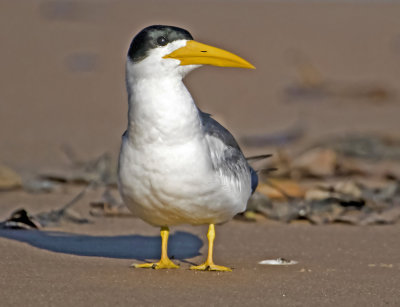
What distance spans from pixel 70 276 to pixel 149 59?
1.14 meters

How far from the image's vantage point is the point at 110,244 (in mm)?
5734

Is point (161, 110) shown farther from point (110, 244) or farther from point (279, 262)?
point (110, 244)

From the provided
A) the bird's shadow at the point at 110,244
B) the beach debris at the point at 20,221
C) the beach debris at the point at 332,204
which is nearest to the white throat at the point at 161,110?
the bird's shadow at the point at 110,244

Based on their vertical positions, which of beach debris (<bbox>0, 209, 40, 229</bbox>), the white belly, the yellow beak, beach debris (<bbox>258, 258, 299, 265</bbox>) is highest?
the yellow beak

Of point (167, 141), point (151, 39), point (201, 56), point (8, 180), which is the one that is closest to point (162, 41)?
point (151, 39)

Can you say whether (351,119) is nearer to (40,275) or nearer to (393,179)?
(393,179)

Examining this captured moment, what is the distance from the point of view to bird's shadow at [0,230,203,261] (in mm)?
5473

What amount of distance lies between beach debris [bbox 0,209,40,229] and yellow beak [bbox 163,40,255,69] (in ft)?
5.85

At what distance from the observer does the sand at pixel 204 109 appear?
4.46 m

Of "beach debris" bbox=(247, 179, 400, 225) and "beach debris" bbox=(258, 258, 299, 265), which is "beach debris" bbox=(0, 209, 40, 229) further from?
"beach debris" bbox=(258, 258, 299, 265)

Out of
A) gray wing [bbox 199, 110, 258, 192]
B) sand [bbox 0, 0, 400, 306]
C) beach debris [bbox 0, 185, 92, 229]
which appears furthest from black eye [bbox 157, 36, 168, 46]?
beach debris [bbox 0, 185, 92, 229]

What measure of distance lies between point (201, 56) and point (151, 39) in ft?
0.88

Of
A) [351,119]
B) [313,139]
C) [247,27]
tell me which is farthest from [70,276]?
[247,27]

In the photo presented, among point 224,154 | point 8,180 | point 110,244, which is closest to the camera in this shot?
point 224,154
